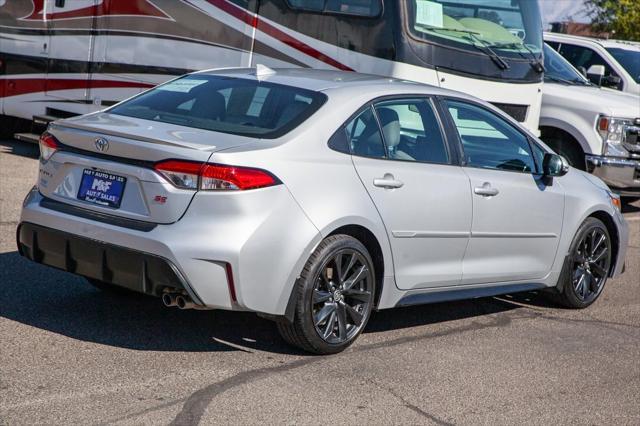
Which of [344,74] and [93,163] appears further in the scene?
[344,74]

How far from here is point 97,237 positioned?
5602 millimetres

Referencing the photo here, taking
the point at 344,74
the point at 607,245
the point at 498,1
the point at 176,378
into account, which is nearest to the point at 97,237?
the point at 176,378

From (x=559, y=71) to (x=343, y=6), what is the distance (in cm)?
407

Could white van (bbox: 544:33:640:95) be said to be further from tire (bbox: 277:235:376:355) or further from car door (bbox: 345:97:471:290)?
tire (bbox: 277:235:376:355)

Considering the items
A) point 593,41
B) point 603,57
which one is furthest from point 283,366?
point 593,41

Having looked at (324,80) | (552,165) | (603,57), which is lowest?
(552,165)

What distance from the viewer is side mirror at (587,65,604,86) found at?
13540mm

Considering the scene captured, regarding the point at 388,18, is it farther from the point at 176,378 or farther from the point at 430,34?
the point at 176,378

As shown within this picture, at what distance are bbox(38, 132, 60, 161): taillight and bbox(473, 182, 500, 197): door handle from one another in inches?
101

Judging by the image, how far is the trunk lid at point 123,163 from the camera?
17.9 feet

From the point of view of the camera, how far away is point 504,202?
6980mm

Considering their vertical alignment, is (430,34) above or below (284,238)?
above

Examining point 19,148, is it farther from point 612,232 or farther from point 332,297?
point 332,297

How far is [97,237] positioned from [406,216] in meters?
1.78
